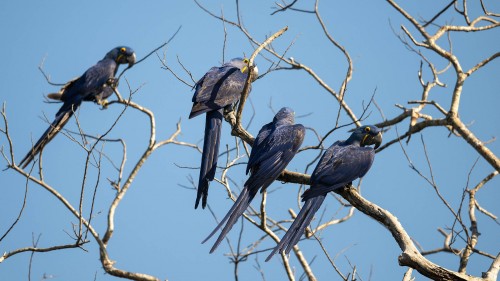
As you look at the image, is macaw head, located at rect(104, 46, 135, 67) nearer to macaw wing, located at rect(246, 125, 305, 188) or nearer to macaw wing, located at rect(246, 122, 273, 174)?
macaw wing, located at rect(246, 122, 273, 174)

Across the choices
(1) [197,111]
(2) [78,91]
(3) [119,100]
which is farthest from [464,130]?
(2) [78,91]

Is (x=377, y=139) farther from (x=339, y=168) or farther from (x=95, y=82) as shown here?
(x=95, y=82)

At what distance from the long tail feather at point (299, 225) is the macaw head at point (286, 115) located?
29.6 inches

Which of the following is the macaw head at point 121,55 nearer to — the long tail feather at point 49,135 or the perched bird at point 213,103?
the long tail feather at point 49,135

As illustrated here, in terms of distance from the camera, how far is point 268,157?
4.86 meters

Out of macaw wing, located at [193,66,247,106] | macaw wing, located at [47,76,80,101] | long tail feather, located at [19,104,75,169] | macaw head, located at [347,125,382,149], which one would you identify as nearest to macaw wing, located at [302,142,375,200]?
macaw head, located at [347,125,382,149]

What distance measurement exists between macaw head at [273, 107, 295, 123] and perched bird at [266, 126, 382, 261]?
0.40 metres

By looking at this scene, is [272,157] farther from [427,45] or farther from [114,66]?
[114,66]

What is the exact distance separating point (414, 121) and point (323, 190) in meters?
2.27

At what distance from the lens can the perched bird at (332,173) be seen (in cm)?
472

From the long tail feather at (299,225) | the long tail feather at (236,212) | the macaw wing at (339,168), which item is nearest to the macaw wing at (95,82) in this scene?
the macaw wing at (339,168)

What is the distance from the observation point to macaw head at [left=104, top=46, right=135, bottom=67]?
9156 mm

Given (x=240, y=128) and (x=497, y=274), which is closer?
(x=497, y=274)

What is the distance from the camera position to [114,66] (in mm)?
8961
